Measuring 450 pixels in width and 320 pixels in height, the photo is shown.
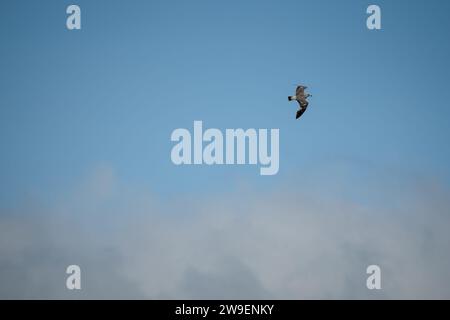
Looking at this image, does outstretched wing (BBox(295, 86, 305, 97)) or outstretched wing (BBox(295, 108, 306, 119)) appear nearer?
outstretched wing (BBox(295, 108, 306, 119))

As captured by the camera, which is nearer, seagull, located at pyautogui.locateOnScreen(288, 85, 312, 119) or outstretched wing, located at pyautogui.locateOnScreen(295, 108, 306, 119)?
outstretched wing, located at pyautogui.locateOnScreen(295, 108, 306, 119)

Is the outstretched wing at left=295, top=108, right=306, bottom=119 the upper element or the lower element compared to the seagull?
lower

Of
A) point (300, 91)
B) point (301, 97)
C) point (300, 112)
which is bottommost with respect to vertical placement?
point (300, 112)

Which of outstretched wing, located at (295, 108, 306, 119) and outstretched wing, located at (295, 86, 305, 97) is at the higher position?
outstretched wing, located at (295, 86, 305, 97)

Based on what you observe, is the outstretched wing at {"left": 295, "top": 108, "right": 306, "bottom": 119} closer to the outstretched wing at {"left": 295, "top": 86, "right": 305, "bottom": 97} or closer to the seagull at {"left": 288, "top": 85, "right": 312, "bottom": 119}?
the seagull at {"left": 288, "top": 85, "right": 312, "bottom": 119}

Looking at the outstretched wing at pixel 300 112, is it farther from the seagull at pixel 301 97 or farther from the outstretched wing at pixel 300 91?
the outstretched wing at pixel 300 91

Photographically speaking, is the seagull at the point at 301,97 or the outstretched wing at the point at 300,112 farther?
the seagull at the point at 301,97

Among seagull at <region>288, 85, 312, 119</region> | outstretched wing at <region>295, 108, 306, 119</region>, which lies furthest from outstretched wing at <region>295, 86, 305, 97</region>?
outstretched wing at <region>295, 108, 306, 119</region>

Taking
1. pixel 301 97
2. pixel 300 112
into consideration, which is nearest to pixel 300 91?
pixel 301 97

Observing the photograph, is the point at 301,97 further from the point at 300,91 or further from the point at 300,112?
the point at 300,112

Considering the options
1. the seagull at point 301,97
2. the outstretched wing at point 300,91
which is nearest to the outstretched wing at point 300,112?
the seagull at point 301,97
